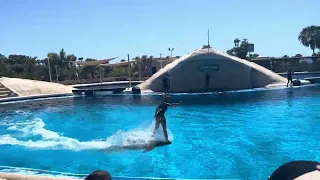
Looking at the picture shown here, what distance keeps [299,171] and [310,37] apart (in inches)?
2781

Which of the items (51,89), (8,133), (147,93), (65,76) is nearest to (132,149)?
(8,133)

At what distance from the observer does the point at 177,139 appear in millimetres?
11125

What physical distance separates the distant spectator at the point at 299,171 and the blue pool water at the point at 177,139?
4.73 meters

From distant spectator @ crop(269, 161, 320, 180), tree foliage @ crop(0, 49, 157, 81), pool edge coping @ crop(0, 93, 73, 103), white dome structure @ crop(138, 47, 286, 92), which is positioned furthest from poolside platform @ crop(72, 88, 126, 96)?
distant spectator @ crop(269, 161, 320, 180)

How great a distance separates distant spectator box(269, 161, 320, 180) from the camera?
2564 mm

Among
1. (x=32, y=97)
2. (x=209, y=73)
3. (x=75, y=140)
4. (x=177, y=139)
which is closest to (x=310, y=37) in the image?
(x=209, y=73)

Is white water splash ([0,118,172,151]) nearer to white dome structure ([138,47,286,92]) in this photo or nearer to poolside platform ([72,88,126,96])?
poolside platform ([72,88,126,96])

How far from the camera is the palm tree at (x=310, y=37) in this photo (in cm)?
6338

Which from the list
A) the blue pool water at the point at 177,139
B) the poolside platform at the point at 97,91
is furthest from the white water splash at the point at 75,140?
the poolside platform at the point at 97,91

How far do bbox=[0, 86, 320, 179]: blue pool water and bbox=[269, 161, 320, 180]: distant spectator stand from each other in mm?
4733

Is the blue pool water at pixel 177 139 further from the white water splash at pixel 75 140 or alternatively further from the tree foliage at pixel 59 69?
the tree foliage at pixel 59 69

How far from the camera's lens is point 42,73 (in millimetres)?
42406

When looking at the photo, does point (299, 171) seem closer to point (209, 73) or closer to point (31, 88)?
point (209, 73)

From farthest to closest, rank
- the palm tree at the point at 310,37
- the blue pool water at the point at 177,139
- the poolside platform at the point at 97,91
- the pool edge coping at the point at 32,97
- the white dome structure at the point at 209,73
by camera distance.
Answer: the palm tree at the point at 310,37 < the poolside platform at the point at 97,91 < the white dome structure at the point at 209,73 < the pool edge coping at the point at 32,97 < the blue pool water at the point at 177,139
